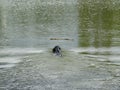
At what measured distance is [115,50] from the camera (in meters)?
23.8

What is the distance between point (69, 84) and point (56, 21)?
77.1 ft

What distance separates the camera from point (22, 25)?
3669 cm

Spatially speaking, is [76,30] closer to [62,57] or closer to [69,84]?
[62,57]

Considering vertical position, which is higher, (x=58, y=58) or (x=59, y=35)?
(x=58, y=58)

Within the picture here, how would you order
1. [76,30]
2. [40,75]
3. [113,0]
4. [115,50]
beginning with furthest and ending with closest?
1. [113,0]
2. [76,30]
3. [115,50]
4. [40,75]

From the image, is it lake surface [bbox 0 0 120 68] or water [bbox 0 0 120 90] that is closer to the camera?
water [bbox 0 0 120 90]

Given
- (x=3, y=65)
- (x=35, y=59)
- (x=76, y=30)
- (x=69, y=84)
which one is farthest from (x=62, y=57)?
(x=76, y=30)

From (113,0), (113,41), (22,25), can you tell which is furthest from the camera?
(113,0)

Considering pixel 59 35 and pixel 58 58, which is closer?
pixel 58 58

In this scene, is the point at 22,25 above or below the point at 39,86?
below

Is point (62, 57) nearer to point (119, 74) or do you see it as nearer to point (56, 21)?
point (119, 74)

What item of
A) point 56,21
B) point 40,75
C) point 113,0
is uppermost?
point 40,75

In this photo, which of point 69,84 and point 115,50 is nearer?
point 69,84

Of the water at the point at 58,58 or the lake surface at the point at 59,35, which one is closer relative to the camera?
the water at the point at 58,58
